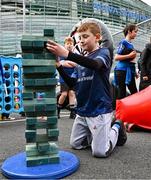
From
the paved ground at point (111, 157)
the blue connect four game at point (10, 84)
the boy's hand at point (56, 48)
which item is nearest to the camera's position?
the boy's hand at point (56, 48)

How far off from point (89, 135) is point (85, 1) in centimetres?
771

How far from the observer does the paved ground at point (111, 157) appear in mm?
2805

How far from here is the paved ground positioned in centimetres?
280

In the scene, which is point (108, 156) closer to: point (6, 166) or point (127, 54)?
point (6, 166)

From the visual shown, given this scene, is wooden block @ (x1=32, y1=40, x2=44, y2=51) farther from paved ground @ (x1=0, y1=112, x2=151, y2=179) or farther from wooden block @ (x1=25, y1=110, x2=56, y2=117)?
paved ground @ (x1=0, y1=112, x2=151, y2=179)

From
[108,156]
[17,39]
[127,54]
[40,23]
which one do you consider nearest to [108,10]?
[40,23]

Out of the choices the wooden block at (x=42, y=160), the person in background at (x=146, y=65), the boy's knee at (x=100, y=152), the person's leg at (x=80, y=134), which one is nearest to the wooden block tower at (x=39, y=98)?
the wooden block at (x=42, y=160)

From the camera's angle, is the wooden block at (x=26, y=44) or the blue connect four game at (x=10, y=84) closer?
the wooden block at (x=26, y=44)

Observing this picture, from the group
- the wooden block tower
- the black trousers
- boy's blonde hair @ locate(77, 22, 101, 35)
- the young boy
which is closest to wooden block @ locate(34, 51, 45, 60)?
the wooden block tower

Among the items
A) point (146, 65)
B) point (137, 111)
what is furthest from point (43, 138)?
point (146, 65)

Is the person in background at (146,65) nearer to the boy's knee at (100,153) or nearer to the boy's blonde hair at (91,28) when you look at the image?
the boy's blonde hair at (91,28)

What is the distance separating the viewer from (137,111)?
4.34 meters

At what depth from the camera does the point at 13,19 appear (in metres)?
9.38

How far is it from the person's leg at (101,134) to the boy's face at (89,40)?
2.04 feet
